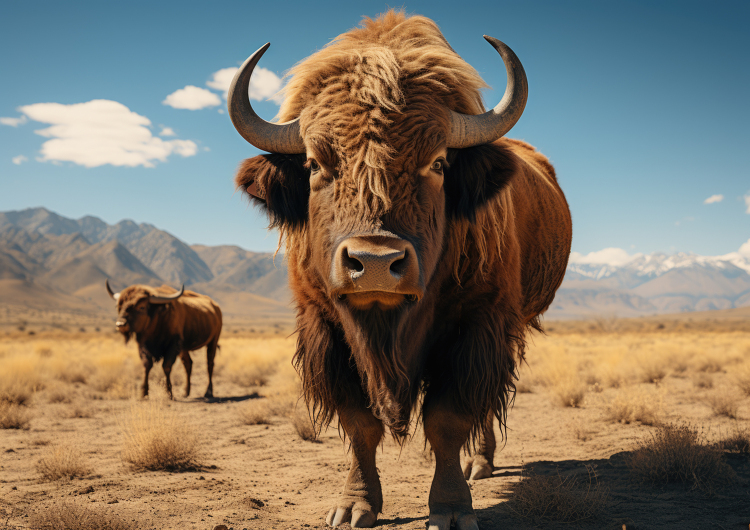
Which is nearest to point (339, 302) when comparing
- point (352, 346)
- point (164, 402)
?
point (352, 346)

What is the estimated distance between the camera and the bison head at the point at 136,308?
36.3 feet

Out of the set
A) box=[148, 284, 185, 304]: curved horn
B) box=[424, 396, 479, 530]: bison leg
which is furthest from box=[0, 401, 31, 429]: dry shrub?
box=[424, 396, 479, 530]: bison leg

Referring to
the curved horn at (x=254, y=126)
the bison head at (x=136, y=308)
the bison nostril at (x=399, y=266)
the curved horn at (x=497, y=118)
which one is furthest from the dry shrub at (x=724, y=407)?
the bison head at (x=136, y=308)

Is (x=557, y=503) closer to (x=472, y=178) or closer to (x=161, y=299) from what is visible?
(x=472, y=178)

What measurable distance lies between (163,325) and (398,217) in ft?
35.2

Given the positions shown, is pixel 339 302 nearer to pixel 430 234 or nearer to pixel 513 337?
pixel 430 234

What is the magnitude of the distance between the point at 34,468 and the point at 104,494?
1.85 metres

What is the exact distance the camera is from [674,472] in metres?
4.32

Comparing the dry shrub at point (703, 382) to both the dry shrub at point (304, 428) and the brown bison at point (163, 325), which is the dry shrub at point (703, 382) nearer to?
the dry shrub at point (304, 428)

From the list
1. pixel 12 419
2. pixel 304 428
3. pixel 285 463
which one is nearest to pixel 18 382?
pixel 12 419

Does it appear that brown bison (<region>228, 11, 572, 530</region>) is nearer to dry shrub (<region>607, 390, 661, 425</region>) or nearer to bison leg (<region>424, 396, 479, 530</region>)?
bison leg (<region>424, 396, 479, 530</region>)

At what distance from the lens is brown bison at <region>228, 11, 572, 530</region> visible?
2715 millimetres

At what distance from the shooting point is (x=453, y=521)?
10.6 feet

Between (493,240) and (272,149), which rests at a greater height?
(272,149)
